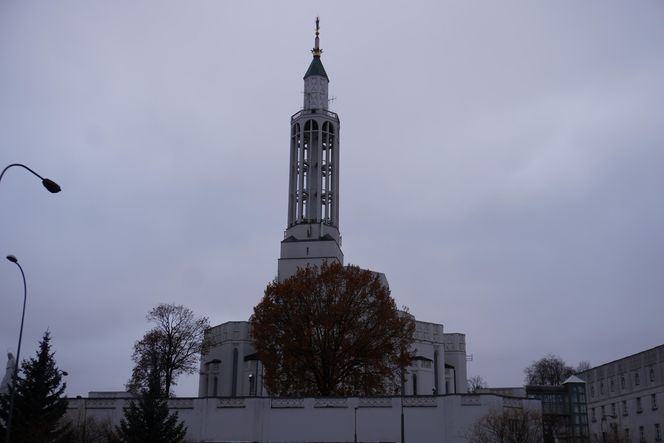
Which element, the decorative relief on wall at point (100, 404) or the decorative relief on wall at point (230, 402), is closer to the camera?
the decorative relief on wall at point (230, 402)

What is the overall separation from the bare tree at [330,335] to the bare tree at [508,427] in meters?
11.1

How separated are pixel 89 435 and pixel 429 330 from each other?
41063mm

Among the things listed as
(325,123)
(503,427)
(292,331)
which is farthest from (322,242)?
(503,427)

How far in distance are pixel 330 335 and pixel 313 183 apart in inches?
960

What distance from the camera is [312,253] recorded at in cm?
6581

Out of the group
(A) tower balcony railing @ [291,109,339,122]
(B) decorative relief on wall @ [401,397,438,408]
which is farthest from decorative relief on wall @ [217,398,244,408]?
(A) tower balcony railing @ [291,109,339,122]

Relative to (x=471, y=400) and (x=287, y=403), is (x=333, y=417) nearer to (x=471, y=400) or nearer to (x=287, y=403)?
(x=287, y=403)

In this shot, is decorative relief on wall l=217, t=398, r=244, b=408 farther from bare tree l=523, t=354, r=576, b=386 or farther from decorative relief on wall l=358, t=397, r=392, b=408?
A: bare tree l=523, t=354, r=576, b=386

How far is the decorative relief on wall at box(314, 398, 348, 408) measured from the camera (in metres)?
39.5

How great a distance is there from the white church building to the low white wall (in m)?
0.05

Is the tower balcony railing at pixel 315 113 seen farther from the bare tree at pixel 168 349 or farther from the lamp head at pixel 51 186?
the lamp head at pixel 51 186

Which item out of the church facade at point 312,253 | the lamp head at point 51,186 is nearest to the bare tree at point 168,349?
the church facade at point 312,253

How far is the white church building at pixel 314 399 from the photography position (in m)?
38.8

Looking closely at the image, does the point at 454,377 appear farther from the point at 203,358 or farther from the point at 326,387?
the point at 326,387
